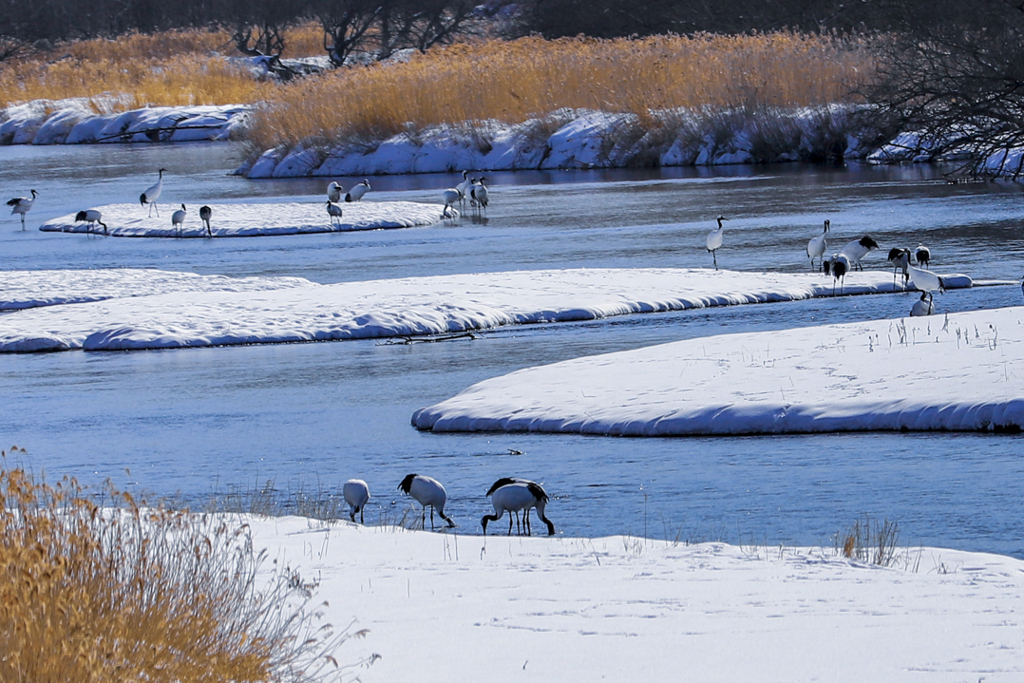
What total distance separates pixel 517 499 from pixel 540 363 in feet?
18.4

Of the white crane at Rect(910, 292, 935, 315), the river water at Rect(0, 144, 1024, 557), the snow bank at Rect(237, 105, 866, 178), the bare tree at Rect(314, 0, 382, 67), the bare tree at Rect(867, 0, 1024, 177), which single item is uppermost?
the bare tree at Rect(314, 0, 382, 67)

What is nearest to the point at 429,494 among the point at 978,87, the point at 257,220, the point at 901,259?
the point at 901,259

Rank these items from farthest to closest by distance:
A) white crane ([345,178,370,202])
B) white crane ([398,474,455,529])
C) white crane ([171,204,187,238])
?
white crane ([345,178,370,202]) → white crane ([171,204,187,238]) → white crane ([398,474,455,529])

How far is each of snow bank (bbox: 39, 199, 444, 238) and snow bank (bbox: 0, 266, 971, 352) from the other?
798cm

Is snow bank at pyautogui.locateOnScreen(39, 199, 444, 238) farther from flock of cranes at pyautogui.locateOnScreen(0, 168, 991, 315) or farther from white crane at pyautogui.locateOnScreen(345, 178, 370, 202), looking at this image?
white crane at pyautogui.locateOnScreen(345, 178, 370, 202)

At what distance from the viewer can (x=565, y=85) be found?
3819 centimetres

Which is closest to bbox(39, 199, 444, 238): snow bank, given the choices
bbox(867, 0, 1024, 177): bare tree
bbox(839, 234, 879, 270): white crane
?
bbox(867, 0, 1024, 177): bare tree

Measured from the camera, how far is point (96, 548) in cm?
516

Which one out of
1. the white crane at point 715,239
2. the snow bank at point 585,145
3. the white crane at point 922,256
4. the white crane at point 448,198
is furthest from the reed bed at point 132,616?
the snow bank at point 585,145

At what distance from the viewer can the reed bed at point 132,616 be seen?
4094 mm

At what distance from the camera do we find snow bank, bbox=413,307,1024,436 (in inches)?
425

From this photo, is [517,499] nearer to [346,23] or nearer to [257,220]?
[257,220]

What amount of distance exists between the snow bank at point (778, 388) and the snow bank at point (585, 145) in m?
21.5

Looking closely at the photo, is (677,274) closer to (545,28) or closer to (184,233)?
(184,233)
